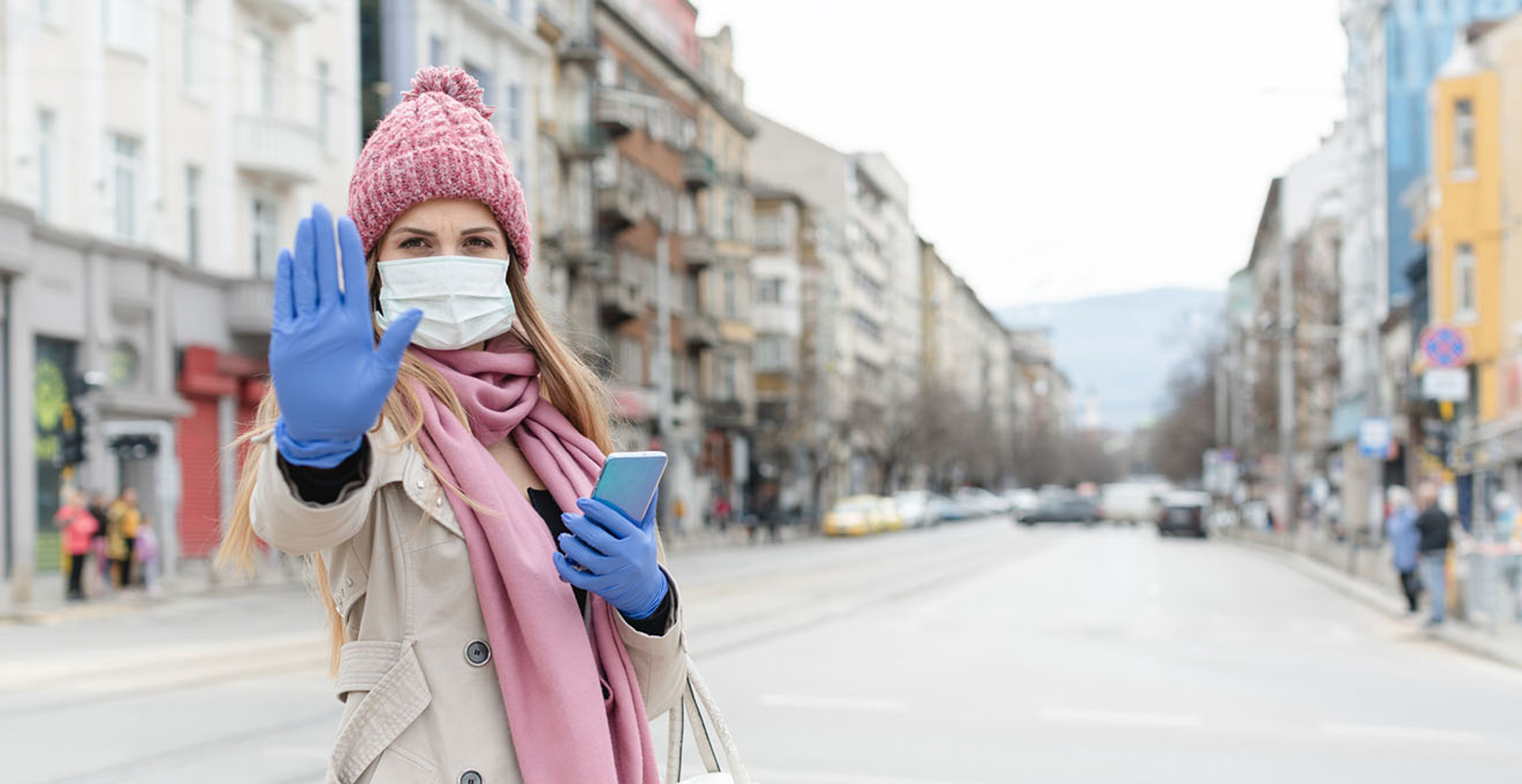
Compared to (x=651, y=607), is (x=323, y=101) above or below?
above

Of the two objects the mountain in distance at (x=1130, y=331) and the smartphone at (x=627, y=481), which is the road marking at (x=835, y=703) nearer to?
the smartphone at (x=627, y=481)

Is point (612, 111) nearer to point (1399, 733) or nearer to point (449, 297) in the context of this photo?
point (1399, 733)

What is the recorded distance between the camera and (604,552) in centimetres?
246

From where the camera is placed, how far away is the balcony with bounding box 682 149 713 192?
211ft

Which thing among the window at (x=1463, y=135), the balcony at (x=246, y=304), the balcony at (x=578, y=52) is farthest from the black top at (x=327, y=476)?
the balcony at (x=578, y=52)

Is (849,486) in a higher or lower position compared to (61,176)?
lower

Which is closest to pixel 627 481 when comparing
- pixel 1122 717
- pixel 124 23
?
pixel 1122 717

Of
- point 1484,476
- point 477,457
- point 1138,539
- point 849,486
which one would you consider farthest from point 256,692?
point 849,486

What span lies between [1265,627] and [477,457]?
19.0m

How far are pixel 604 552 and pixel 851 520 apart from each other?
200 feet

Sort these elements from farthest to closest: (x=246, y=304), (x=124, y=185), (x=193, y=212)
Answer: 1. (x=246, y=304)
2. (x=193, y=212)
3. (x=124, y=185)

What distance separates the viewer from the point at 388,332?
86.8 inches

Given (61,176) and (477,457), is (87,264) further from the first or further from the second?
(477,457)

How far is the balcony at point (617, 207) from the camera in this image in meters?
53.4
